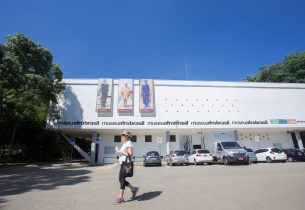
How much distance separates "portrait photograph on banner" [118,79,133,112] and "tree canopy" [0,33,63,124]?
24.1 feet

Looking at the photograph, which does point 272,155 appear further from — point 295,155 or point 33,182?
point 33,182

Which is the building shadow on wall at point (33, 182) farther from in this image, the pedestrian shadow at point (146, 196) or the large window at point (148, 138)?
the large window at point (148, 138)

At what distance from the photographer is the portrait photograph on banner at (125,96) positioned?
29.9 metres

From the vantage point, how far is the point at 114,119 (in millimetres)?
29344

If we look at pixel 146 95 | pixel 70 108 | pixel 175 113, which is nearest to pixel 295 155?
pixel 175 113

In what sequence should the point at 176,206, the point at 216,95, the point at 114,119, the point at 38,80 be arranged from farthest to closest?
the point at 216,95 → the point at 114,119 → the point at 38,80 → the point at 176,206

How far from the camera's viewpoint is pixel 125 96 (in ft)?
99.7

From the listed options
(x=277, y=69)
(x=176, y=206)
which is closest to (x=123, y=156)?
(x=176, y=206)

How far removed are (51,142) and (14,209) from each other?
30.7 m

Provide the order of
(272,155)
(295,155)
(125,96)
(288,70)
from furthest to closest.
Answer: (288,70) → (125,96) → (295,155) → (272,155)

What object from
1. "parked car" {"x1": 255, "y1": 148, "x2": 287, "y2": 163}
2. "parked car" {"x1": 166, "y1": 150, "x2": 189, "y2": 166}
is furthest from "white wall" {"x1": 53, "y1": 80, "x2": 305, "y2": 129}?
"parked car" {"x1": 255, "y1": 148, "x2": 287, "y2": 163}

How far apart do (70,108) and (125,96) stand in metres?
7.00

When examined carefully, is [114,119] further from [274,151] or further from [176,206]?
[176,206]

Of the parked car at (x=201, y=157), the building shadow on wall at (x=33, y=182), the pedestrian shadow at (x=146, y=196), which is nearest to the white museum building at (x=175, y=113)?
the parked car at (x=201, y=157)
